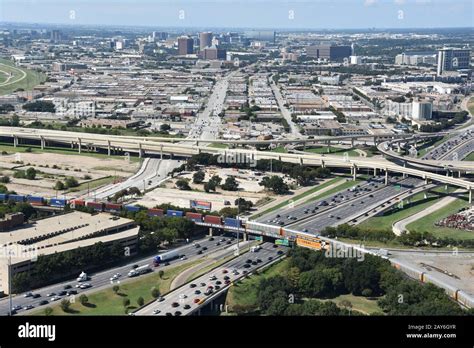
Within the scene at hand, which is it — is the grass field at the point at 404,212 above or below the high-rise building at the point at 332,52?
below

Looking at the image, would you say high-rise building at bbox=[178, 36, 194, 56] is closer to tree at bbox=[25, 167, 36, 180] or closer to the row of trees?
tree at bbox=[25, 167, 36, 180]

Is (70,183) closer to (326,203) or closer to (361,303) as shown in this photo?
(326,203)

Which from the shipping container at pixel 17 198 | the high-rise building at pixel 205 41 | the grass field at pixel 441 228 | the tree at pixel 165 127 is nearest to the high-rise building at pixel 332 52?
the high-rise building at pixel 205 41

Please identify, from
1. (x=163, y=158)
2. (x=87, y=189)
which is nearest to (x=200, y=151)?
(x=163, y=158)

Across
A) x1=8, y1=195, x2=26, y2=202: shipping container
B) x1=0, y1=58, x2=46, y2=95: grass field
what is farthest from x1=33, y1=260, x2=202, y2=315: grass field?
x1=0, y1=58, x2=46, y2=95: grass field

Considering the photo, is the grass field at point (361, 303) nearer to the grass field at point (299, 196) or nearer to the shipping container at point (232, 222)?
the shipping container at point (232, 222)
